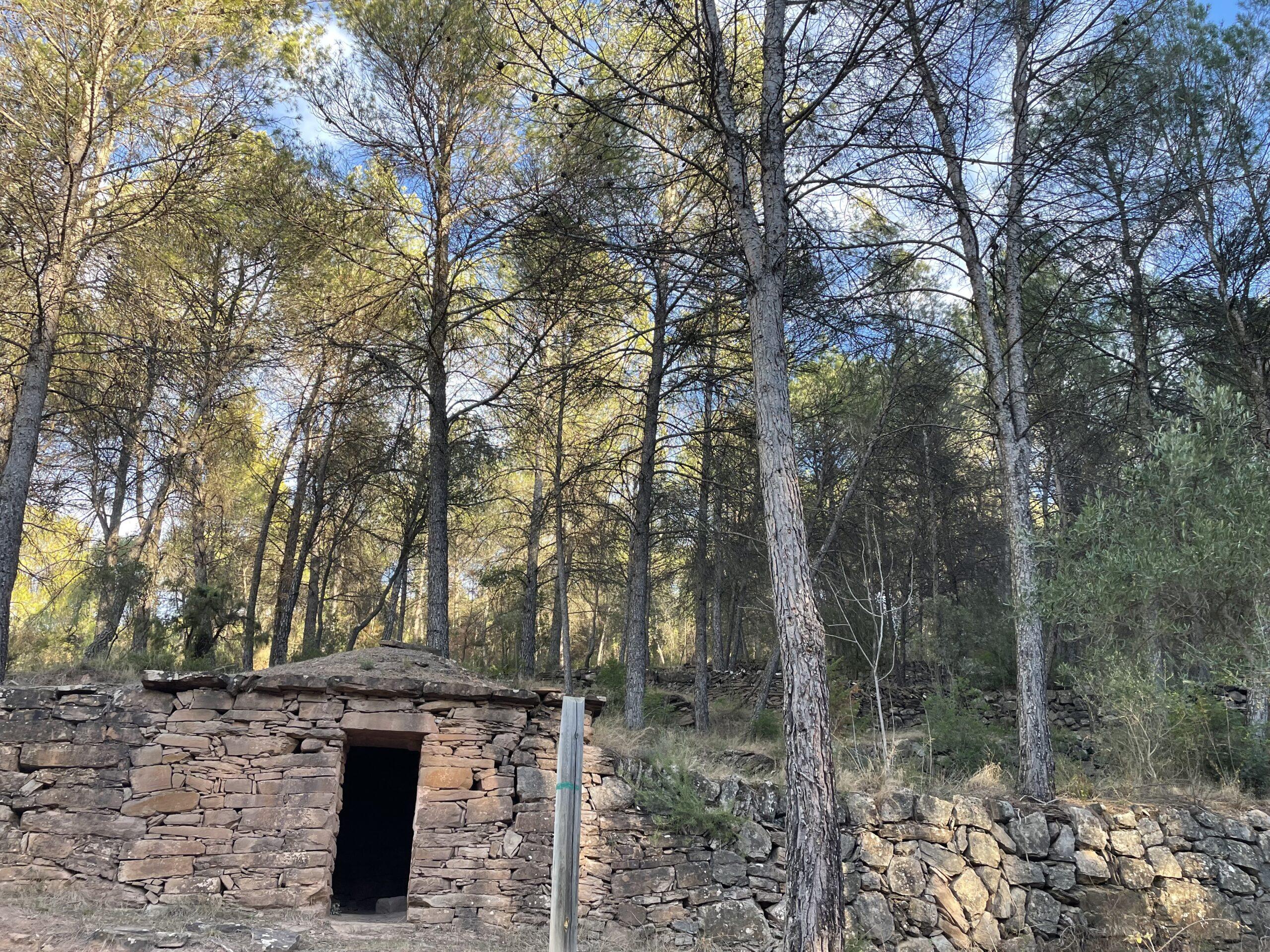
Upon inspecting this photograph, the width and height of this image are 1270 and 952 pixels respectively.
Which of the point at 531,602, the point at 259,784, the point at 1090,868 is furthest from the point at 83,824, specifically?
the point at 1090,868

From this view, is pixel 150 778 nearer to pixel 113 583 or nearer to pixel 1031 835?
pixel 113 583

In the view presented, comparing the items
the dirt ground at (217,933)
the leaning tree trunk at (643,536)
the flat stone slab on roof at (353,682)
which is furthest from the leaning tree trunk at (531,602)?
the dirt ground at (217,933)

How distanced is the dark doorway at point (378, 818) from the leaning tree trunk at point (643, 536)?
8.81ft

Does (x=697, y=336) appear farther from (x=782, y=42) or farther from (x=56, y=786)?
(x=56, y=786)

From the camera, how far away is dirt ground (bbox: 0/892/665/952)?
5.33 metres

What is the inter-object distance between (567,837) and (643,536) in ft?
20.4

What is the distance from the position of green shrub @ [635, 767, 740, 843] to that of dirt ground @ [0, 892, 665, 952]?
924 millimetres

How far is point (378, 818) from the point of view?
984cm

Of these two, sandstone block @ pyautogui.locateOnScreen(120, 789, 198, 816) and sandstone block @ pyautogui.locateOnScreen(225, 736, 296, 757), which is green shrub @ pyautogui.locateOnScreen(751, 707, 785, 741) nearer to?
sandstone block @ pyautogui.locateOnScreen(225, 736, 296, 757)

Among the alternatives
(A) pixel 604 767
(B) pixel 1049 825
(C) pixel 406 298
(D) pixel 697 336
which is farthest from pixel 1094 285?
(C) pixel 406 298

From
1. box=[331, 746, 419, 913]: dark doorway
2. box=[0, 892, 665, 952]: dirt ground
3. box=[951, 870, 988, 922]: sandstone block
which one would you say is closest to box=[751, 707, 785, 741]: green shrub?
box=[951, 870, 988, 922]: sandstone block

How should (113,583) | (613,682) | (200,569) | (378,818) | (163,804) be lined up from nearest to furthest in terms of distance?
1. (163,804)
2. (378,818)
3. (113,583)
4. (200,569)
5. (613,682)

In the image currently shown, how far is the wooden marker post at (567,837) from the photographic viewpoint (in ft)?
11.8

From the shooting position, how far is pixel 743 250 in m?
6.75
